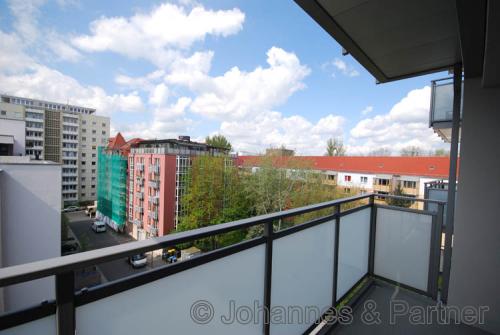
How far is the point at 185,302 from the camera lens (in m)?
0.91

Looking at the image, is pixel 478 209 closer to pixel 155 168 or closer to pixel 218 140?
pixel 155 168

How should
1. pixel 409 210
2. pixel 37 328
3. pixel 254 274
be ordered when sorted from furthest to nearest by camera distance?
pixel 409 210 → pixel 254 274 → pixel 37 328

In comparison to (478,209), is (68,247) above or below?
below

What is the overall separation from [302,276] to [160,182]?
19.5 m

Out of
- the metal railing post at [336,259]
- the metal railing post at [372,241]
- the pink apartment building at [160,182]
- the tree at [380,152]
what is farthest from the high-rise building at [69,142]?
the metal railing post at [336,259]

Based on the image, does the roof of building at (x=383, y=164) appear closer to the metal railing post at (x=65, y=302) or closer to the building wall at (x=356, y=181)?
the building wall at (x=356, y=181)

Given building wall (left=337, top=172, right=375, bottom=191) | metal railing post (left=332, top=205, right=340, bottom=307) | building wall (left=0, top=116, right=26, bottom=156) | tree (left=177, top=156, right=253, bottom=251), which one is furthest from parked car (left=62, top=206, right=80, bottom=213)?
metal railing post (left=332, top=205, right=340, bottom=307)

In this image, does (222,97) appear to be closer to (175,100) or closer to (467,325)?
(175,100)

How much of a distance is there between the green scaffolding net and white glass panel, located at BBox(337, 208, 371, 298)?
26.4m

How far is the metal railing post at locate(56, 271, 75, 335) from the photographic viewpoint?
578 mm

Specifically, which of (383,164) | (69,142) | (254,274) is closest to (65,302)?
(254,274)

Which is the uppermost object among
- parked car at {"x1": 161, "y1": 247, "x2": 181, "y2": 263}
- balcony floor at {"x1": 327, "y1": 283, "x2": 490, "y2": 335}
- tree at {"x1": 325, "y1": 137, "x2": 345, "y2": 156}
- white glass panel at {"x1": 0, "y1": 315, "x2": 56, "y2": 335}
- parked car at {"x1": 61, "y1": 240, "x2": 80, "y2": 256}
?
tree at {"x1": 325, "y1": 137, "x2": 345, "y2": 156}

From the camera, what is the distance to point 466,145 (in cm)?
217

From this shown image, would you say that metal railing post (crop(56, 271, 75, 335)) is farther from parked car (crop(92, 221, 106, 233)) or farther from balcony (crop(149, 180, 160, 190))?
parked car (crop(92, 221, 106, 233))
